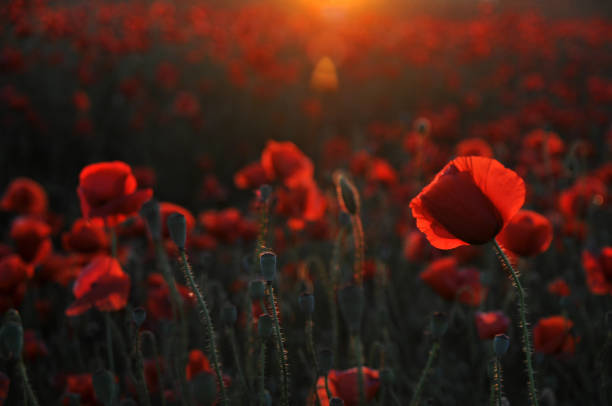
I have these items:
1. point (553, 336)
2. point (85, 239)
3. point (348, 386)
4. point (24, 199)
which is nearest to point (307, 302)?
point (348, 386)

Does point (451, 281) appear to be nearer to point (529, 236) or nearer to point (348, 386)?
point (529, 236)

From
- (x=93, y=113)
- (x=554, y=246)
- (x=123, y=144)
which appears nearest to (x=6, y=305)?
(x=554, y=246)

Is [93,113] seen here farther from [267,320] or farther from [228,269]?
[267,320]

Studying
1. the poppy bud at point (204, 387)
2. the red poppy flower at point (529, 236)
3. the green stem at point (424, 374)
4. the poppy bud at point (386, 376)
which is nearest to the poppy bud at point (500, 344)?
the green stem at point (424, 374)

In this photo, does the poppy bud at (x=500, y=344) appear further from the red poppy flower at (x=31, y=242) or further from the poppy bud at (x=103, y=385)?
the red poppy flower at (x=31, y=242)

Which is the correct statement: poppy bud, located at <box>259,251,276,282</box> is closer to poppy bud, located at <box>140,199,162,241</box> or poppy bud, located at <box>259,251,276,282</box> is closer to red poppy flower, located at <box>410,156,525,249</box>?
red poppy flower, located at <box>410,156,525,249</box>
